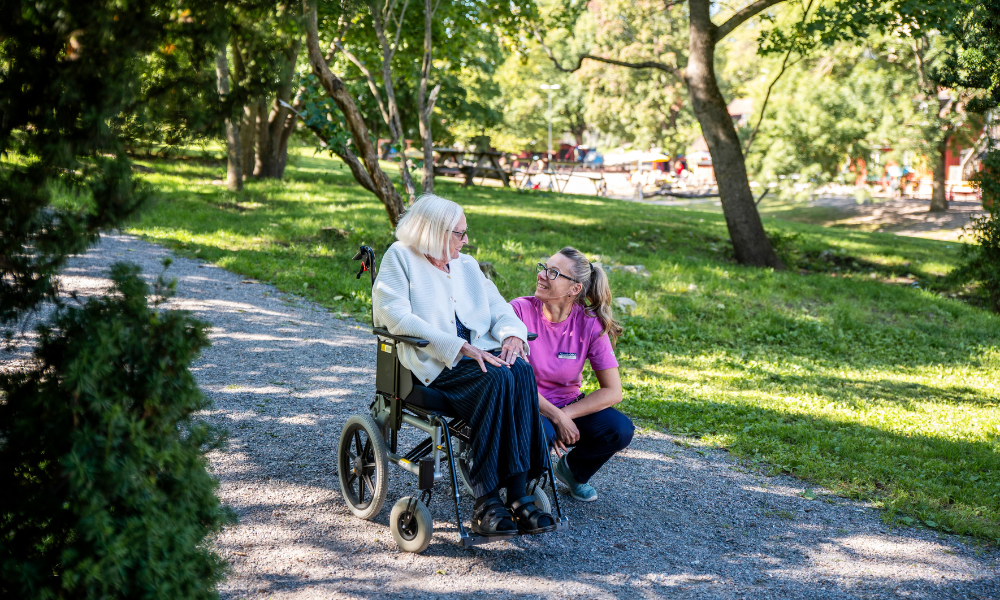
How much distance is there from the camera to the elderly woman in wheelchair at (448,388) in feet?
11.2

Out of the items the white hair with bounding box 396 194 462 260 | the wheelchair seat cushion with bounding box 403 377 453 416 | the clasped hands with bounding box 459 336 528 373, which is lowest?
the wheelchair seat cushion with bounding box 403 377 453 416

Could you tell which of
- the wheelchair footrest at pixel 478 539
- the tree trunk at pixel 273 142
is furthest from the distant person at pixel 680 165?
the wheelchair footrest at pixel 478 539

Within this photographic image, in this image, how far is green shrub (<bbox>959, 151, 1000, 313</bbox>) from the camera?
10234 millimetres

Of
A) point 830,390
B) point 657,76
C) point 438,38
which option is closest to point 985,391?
point 830,390

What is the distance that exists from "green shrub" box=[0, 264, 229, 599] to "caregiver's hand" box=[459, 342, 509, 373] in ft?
4.75

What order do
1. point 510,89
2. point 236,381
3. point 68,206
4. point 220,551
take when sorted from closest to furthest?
point 68,206 → point 220,551 → point 236,381 → point 510,89

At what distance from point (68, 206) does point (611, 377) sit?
2.69 m

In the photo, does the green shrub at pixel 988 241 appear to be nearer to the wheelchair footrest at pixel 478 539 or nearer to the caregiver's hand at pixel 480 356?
the caregiver's hand at pixel 480 356

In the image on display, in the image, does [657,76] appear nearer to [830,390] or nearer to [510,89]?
[510,89]

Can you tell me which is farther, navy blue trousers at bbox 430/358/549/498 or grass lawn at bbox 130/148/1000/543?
grass lawn at bbox 130/148/1000/543

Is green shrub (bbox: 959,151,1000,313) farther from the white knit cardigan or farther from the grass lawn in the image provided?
the white knit cardigan

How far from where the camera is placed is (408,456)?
3781 mm

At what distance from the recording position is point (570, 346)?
4133 millimetres

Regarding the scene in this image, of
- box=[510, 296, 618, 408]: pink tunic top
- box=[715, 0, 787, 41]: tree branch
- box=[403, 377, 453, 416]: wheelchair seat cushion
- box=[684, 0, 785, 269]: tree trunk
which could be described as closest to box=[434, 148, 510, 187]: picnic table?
box=[684, 0, 785, 269]: tree trunk
